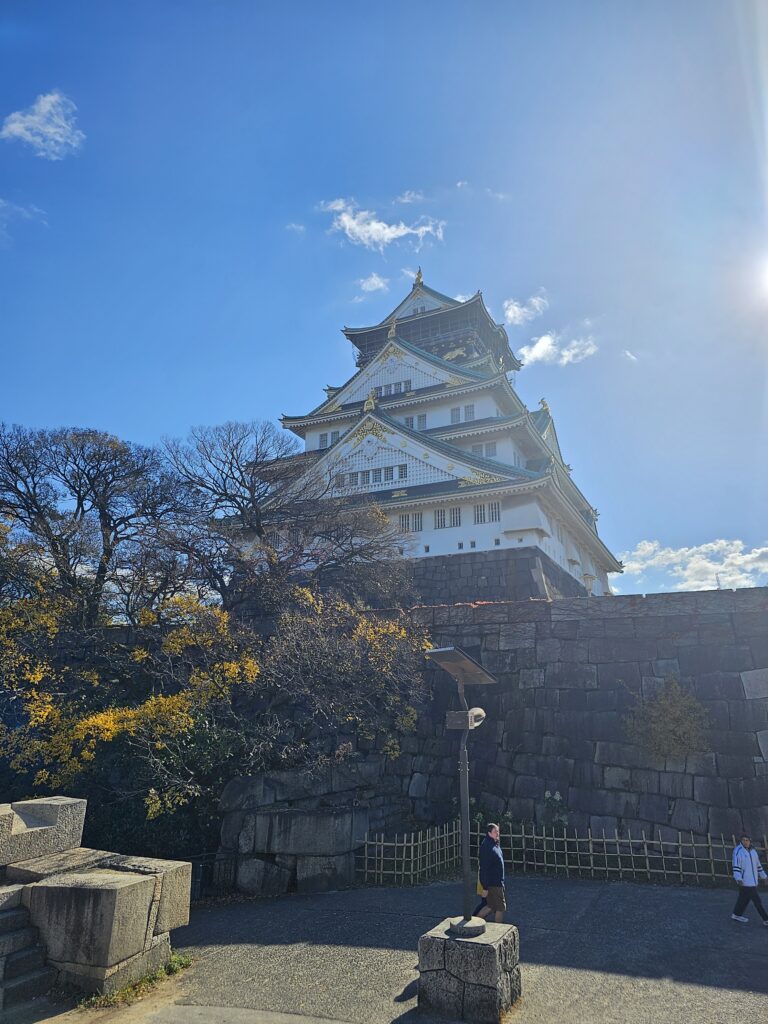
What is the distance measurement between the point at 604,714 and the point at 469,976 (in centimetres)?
748

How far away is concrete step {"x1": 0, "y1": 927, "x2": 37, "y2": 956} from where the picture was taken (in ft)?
18.3

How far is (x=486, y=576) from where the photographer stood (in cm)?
2117

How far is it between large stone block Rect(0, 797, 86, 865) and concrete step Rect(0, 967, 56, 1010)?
46.6 inches

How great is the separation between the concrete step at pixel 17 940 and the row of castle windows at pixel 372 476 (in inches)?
750

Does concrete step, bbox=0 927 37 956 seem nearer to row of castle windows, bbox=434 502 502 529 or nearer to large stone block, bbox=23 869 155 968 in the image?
large stone block, bbox=23 869 155 968

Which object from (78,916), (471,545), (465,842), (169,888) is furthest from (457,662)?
(471,545)

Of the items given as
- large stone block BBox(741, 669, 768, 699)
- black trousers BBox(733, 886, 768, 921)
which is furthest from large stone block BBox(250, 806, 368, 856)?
large stone block BBox(741, 669, 768, 699)

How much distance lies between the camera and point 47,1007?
5.44 m

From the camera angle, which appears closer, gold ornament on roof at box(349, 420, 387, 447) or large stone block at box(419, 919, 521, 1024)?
large stone block at box(419, 919, 521, 1024)

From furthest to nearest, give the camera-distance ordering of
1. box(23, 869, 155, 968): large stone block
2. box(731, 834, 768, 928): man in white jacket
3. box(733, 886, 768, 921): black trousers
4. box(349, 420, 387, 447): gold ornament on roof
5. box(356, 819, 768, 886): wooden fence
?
box(349, 420, 387, 447): gold ornament on roof
box(356, 819, 768, 886): wooden fence
box(731, 834, 768, 928): man in white jacket
box(733, 886, 768, 921): black trousers
box(23, 869, 155, 968): large stone block

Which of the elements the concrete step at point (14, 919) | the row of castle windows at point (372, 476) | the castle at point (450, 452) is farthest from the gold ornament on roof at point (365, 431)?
the concrete step at point (14, 919)

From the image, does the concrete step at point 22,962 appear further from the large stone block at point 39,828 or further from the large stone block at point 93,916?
the large stone block at point 39,828

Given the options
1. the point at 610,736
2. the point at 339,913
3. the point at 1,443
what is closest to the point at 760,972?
the point at 339,913

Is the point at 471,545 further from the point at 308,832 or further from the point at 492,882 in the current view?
the point at 492,882
